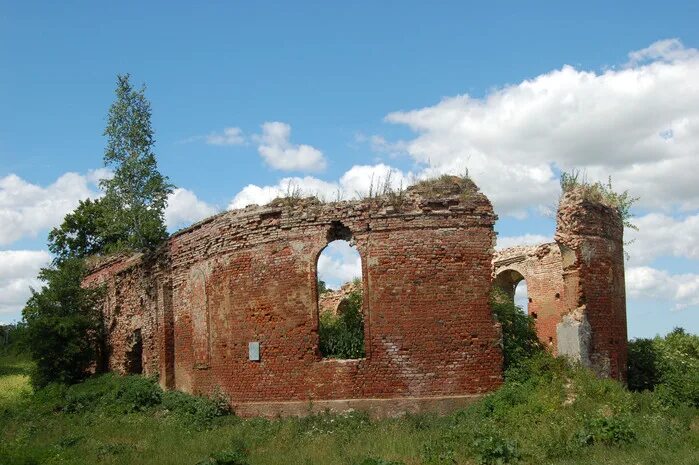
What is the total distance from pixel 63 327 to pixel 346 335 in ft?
35.4

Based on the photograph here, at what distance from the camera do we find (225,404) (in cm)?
1616

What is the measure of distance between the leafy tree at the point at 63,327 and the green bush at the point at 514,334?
43.2ft

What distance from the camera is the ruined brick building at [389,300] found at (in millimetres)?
14406

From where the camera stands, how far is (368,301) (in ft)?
48.3

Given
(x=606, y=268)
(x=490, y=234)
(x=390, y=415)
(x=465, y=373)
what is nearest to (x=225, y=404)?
(x=390, y=415)

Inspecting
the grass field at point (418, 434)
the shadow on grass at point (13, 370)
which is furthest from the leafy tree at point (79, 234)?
the grass field at point (418, 434)

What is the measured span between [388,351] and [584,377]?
3.72m

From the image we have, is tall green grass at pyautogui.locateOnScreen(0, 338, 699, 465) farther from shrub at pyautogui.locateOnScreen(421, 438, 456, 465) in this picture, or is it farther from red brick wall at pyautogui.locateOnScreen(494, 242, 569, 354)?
red brick wall at pyautogui.locateOnScreen(494, 242, 569, 354)

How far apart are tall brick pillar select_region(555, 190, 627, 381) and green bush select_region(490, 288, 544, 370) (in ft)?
1.96

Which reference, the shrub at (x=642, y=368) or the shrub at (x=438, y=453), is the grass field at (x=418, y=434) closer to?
the shrub at (x=438, y=453)

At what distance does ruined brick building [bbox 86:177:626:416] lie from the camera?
14406 millimetres

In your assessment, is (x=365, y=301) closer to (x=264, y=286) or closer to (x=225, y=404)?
(x=264, y=286)

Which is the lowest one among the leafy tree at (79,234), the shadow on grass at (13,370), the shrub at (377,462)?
the shadow on grass at (13,370)

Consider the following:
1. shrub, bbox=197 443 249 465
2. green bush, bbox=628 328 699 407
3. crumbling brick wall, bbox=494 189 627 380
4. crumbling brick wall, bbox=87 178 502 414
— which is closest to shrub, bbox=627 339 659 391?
green bush, bbox=628 328 699 407
